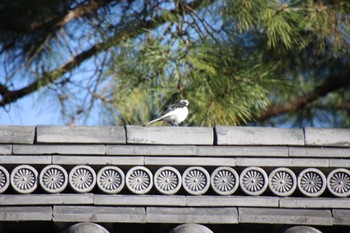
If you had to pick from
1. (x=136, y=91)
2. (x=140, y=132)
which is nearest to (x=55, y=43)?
(x=136, y=91)

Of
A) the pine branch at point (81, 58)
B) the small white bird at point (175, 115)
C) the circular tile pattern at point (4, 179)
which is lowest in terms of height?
the circular tile pattern at point (4, 179)

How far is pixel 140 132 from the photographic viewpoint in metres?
3.88

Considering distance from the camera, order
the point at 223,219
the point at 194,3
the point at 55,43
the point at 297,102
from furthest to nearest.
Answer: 1. the point at 297,102
2. the point at 55,43
3. the point at 194,3
4. the point at 223,219

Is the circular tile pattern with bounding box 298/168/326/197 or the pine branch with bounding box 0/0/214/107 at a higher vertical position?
the pine branch with bounding box 0/0/214/107

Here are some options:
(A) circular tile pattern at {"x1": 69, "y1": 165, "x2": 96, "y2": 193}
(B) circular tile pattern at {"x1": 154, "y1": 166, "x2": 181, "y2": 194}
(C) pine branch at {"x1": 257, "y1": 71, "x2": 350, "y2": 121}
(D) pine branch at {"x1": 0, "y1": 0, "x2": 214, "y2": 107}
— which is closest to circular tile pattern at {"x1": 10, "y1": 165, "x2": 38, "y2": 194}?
(A) circular tile pattern at {"x1": 69, "y1": 165, "x2": 96, "y2": 193}

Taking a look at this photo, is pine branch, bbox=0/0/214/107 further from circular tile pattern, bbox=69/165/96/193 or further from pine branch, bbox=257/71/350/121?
circular tile pattern, bbox=69/165/96/193

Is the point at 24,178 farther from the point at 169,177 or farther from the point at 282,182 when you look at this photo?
the point at 282,182

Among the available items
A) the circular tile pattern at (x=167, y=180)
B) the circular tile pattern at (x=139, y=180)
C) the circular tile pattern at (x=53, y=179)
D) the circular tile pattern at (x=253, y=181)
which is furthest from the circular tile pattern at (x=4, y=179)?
the circular tile pattern at (x=253, y=181)

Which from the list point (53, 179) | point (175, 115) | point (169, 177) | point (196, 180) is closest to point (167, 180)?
point (169, 177)

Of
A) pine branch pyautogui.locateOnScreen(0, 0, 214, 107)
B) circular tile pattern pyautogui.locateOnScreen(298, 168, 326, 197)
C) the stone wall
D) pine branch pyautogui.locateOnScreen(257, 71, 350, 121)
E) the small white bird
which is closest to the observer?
the stone wall

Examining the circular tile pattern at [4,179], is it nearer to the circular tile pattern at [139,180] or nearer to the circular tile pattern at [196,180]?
the circular tile pattern at [139,180]

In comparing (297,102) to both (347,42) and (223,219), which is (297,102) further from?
(223,219)

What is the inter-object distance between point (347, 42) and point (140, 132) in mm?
3202

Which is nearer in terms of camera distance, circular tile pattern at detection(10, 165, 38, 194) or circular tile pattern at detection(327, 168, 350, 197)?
circular tile pattern at detection(10, 165, 38, 194)
